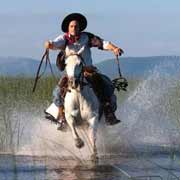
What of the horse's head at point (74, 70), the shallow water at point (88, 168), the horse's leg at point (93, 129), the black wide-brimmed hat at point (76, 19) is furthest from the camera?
the black wide-brimmed hat at point (76, 19)

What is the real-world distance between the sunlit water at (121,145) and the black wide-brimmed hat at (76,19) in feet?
5.31

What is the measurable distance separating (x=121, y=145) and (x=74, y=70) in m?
2.24

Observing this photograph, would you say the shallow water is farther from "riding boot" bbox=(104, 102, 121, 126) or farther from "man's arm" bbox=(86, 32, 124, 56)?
"man's arm" bbox=(86, 32, 124, 56)

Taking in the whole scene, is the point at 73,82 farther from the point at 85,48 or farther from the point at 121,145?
the point at 121,145

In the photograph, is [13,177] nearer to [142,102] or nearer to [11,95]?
[142,102]

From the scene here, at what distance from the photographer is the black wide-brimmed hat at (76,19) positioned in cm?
1364

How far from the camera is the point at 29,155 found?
13.2 metres

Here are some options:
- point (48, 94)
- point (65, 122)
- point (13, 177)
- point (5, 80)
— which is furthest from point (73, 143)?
point (5, 80)

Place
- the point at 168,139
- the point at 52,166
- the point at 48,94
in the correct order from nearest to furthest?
the point at 52,166, the point at 168,139, the point at 48,94

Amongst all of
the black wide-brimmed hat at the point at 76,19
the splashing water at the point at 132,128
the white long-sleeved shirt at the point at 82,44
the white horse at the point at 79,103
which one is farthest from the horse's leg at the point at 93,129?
the black wide-brimmed hat at the point at 76,19

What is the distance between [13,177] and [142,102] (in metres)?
8.01

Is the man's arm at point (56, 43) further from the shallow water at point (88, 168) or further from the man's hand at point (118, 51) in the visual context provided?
the shallow water at point (88, 168)

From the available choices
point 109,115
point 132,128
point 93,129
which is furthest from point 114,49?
point 132,128

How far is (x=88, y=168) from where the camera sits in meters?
11.5
